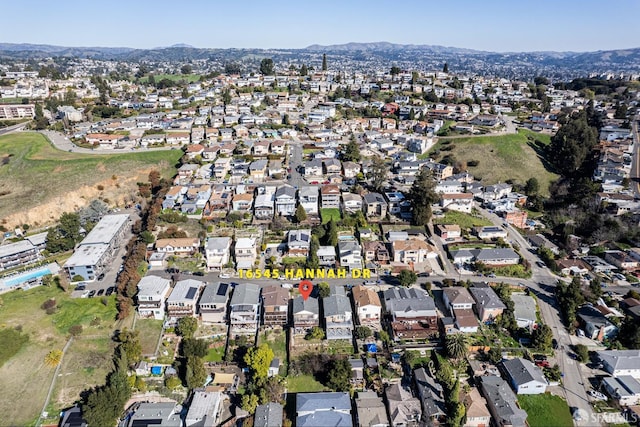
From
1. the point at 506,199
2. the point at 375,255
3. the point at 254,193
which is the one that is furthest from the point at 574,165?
the point at 254,193

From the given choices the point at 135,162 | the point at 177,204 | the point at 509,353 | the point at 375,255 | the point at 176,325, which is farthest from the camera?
the point at 135,162

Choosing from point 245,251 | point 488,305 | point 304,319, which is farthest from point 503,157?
point 304,319

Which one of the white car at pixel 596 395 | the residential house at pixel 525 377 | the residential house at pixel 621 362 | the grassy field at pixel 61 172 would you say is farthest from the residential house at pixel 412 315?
the grassy field at pixel 61 172

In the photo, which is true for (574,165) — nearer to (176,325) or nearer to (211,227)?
(211,227)

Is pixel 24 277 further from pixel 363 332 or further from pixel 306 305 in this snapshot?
pixel 363 332

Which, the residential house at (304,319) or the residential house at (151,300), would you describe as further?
the residential house at (151,300)

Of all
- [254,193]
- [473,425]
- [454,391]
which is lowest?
[473,425]

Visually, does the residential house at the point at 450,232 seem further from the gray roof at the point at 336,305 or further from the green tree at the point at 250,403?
the green tree at the point at 250,403
